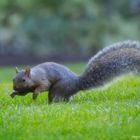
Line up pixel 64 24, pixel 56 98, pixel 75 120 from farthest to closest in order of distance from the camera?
pixel 64 24 → pixel 56 98 → pixel 75 120

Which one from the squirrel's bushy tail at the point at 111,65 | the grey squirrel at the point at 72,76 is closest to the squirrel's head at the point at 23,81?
the grey squirrel at the point at 72,76

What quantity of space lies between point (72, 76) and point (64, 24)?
14757 millimetres

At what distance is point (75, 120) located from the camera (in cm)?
549

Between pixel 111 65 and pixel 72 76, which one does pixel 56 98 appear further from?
pixel 111 65

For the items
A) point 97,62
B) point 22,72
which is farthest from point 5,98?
point 97,62

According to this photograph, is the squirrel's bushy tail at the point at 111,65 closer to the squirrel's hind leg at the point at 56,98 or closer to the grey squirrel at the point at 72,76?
the grey squirrel at the point at 72,76

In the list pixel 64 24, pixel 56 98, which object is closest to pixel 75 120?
pixel 56 98

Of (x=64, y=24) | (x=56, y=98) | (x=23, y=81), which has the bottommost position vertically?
(x=56, y=98)

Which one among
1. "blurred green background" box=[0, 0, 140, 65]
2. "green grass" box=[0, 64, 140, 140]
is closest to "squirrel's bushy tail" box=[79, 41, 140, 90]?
"green grass" box=[0, 64, 140, 140]

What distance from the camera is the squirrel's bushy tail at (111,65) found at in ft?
22.3

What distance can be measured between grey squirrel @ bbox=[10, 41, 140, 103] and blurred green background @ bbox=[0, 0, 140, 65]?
13.9m

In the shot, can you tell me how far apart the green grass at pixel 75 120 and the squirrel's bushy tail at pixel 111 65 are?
Result: 20cm

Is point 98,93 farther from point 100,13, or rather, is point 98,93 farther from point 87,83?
point 100,13

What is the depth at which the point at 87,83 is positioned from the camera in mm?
6945
